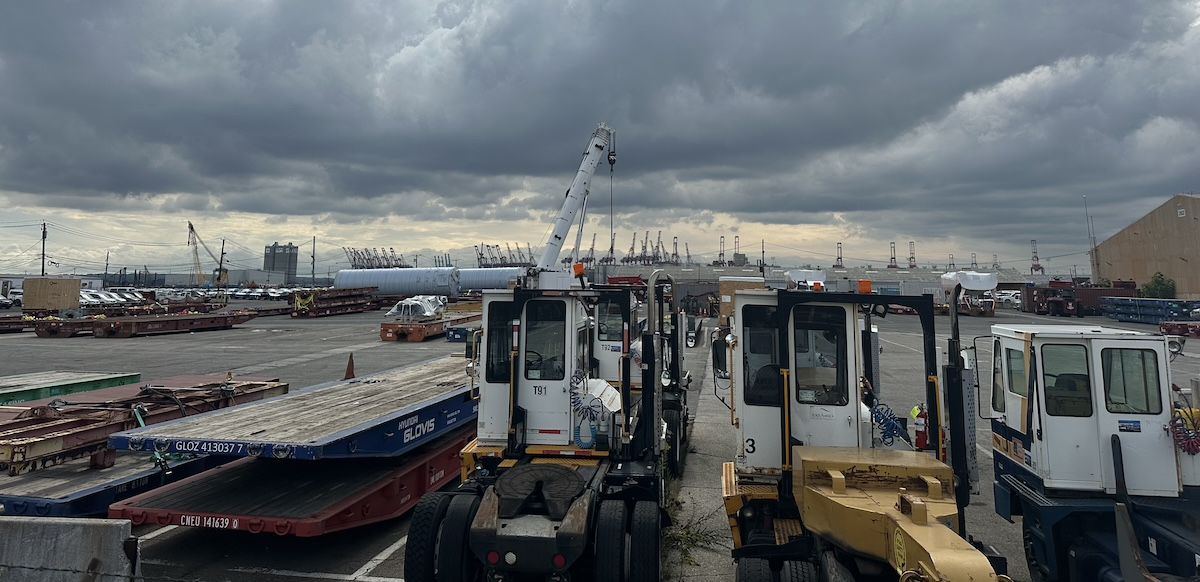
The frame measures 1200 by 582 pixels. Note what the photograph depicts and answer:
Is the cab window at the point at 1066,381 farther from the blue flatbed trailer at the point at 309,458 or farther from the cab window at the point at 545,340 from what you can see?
the blue flatbed trailer at the point at 309,458

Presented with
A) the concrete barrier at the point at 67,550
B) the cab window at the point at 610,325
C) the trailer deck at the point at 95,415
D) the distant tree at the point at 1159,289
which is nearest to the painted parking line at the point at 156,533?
the trailer deck at the point at 95,415

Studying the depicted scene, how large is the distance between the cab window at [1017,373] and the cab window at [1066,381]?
19 centimetres

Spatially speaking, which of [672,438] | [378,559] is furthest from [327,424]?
[672,438]

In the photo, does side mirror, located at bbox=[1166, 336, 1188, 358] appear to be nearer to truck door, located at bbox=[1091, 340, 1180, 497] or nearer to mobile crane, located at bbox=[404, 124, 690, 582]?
truck door, located at bbox=[1091, 340, 1180, 497]

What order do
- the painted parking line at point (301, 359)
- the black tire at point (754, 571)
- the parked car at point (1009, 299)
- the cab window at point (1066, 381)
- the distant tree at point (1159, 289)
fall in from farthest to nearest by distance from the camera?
the parked car at point (1009, 299), the distant tree at point (1159, 289), the painted parking line at point (301, 359), the cab window at point (1066, 381), the black tire at point (754, 571)

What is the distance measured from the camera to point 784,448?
5.02m

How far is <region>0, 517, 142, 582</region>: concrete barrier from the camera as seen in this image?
468 centimetres

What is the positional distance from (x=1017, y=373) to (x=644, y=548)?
13.4 ft

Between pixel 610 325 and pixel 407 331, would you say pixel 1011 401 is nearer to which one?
pixel 610 325

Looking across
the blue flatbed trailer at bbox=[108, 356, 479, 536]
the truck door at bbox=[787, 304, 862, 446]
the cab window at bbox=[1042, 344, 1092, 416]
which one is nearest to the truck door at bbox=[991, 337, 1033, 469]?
the cab window at bbox=[1042, 344, 1092, 416]

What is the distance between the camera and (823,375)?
520cm

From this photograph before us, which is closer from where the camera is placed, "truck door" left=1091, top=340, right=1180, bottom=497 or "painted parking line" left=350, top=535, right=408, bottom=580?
"truck door" left=1091, top=340, right=1180, bottom=497

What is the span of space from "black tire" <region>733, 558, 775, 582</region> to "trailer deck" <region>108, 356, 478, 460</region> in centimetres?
318

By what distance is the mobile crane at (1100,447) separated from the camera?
5117mm
